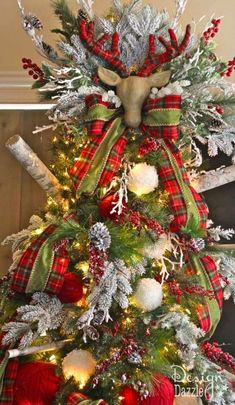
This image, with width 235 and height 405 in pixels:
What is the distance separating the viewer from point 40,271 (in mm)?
1112

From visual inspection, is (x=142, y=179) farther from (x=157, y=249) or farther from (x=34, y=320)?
(x=34, y=320)

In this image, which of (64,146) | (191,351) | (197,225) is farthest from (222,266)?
(64,146)

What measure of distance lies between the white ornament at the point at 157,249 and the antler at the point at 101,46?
467 mm

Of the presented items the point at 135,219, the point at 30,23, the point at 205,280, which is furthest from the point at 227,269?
the point at 30,23

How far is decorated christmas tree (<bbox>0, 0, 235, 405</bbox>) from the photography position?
1.04 m

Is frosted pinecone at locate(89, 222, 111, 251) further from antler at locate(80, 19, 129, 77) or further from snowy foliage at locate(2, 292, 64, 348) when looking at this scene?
antler at locate(80, 19, 129, 77)

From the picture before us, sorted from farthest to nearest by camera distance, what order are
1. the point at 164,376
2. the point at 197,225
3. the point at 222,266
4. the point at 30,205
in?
the point at 30,205 < the point at 222,266 < the point at 197,225 < the point at 164,376

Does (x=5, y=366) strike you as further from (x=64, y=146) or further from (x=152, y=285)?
(x=64, y=146)

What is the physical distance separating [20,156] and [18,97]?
557 mm

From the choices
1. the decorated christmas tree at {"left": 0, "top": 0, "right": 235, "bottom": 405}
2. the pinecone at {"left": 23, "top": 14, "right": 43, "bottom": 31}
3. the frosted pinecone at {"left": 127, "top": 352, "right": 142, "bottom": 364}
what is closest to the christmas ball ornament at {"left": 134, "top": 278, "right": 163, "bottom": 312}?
the decorated christmas tree at {"left": 0, "top": 0, "right": 235, "bottom": 405}

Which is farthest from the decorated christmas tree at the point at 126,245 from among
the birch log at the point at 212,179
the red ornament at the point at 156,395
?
the birch log at the point at 212,179

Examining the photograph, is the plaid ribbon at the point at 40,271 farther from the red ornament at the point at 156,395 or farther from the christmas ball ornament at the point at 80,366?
the red ornament at the point at 156,395

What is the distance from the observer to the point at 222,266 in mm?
1257

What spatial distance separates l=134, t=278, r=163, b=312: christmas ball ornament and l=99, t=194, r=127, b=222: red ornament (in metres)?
0.17
